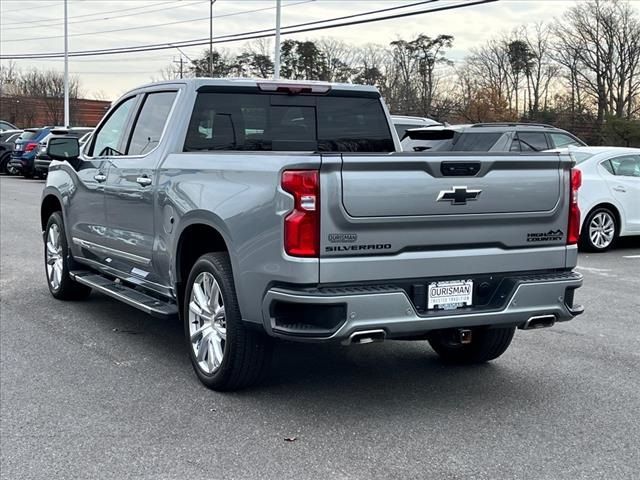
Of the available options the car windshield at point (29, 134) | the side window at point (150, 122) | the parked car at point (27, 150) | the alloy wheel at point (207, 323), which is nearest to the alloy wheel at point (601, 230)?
Answer: the side window at point (150, 122)

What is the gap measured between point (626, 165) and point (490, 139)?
211 centimetres

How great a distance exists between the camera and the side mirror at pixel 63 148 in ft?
24.0

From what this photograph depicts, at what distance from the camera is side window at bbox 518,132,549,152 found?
530 inches

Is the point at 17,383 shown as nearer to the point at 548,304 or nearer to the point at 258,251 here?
the point at 258,251

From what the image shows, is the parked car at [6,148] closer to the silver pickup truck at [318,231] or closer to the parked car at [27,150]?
the parked car at [27,150]

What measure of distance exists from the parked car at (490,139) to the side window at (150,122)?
5.73m

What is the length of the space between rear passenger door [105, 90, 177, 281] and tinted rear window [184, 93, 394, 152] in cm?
38

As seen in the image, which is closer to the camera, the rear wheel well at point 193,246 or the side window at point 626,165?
the rear wheel well at point 193,246

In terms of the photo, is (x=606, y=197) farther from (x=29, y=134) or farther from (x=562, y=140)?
(x=29, y=134)

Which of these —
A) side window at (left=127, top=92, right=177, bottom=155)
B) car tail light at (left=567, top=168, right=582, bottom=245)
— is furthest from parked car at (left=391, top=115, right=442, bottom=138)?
car tail light at (left=567, top=168, right=582, bottom=245)

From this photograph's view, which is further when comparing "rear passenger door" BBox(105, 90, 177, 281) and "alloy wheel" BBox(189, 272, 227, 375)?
"rear passenger door" BBox(105, 90, 177, 281)

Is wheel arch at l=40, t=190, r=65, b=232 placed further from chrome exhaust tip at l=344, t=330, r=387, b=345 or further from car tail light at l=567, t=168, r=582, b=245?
car tail light at l=567, t=168, r=582, b=245

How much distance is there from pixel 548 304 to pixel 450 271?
2.36 ft

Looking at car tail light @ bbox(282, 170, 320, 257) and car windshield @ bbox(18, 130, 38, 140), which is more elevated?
car windshield @ bbox(18, 130, 38, 140)
